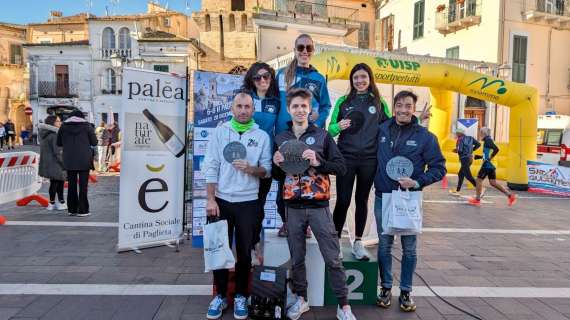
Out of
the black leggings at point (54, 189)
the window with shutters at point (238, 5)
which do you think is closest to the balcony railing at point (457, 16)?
the window with shutters at point (238, 5)

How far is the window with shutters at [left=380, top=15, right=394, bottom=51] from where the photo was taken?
30781mm

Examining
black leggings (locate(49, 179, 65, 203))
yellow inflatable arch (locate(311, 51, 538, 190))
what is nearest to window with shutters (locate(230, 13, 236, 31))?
yellow inflatable arch (locate(311, 51, 538, 190))

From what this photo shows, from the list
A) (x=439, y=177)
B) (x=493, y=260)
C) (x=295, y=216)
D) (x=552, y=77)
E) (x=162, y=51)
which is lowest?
(x=493, y=260)

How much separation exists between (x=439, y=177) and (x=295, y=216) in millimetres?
1264

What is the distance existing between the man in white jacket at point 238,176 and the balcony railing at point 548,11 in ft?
77.1

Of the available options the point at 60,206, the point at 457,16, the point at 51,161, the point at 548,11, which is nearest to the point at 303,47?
the point at 51,161

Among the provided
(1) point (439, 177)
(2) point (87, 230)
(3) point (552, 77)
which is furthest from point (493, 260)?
(3) point (552, 77)

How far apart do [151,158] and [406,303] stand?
3.50m

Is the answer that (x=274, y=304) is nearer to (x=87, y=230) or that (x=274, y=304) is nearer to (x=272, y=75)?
(x=272, y=75)

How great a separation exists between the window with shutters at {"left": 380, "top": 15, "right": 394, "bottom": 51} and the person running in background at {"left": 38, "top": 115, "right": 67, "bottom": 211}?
26.8 metres

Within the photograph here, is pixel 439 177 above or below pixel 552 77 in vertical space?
below

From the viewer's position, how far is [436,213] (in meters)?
8.63

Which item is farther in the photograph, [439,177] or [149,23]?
[149,23]

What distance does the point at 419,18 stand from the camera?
27297mm
